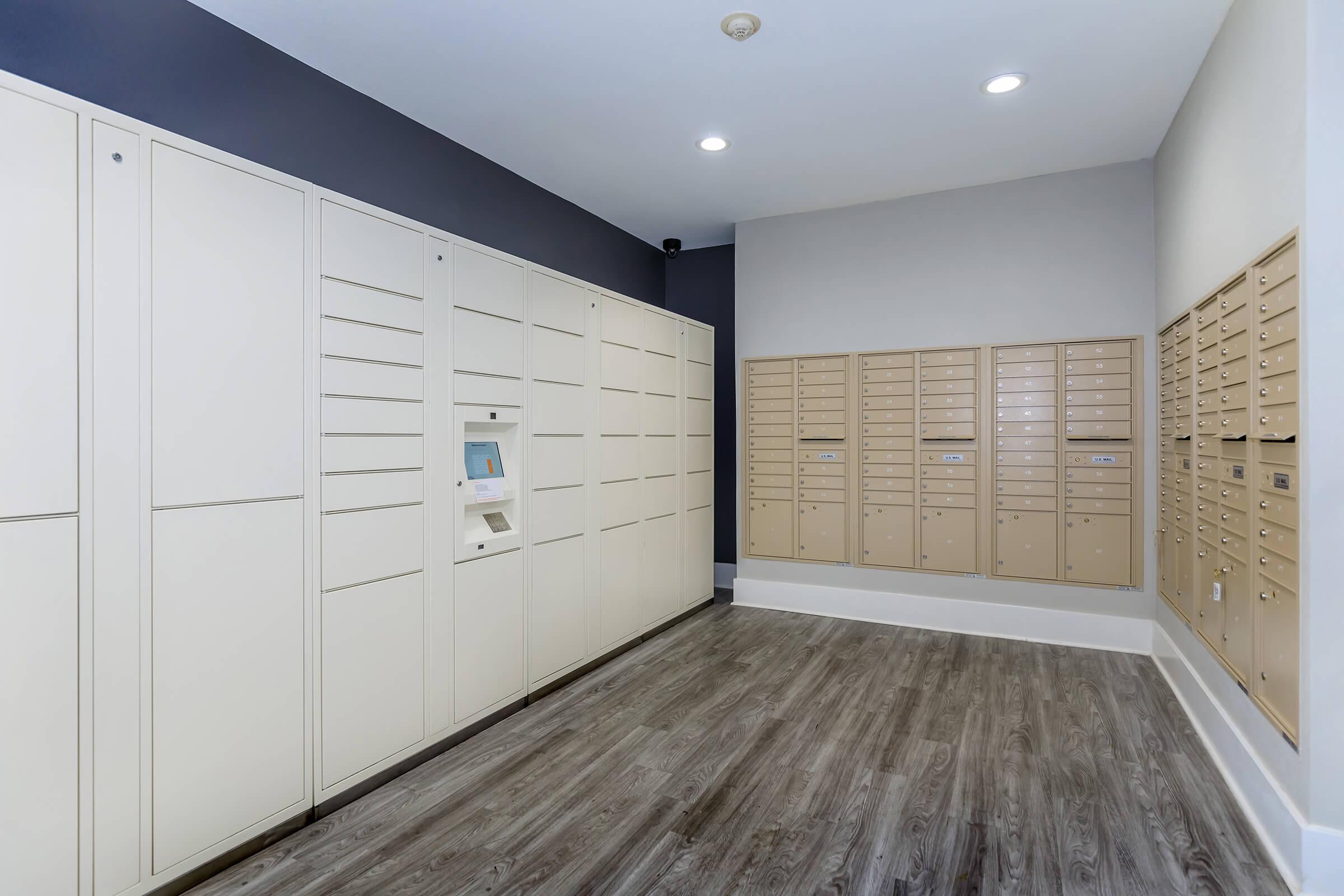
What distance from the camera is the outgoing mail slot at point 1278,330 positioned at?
191 centimetres

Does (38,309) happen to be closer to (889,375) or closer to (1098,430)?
(889,375)

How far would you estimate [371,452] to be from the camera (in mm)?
2406

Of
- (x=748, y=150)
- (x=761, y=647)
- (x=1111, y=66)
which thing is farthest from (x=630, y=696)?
(x=1111, y=66)

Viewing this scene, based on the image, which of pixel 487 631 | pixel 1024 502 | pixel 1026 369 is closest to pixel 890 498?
pixel 1024 502

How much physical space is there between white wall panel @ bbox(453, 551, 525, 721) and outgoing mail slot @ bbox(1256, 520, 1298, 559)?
2.74 meters

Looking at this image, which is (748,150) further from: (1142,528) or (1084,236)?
(1142,528)

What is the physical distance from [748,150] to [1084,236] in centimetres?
205

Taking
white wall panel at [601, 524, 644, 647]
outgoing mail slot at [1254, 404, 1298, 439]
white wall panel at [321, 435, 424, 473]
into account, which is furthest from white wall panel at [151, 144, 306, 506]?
outgoing mail slot at [1254, 404, 1298, 439]

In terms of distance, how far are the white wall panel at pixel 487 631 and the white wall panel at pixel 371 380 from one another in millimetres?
748

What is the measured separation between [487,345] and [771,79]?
66.9 inches

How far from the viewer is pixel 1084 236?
3936mm

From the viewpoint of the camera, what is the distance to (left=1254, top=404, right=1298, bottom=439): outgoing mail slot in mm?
1900

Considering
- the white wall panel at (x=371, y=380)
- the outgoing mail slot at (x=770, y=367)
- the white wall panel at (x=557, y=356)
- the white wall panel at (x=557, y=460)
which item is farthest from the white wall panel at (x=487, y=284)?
the outgoing mail slot at (x=770, y=367)

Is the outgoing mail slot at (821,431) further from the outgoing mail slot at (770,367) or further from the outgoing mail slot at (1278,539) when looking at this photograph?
the outgoing mail slot at (1278,539)
